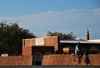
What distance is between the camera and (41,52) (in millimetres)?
35625

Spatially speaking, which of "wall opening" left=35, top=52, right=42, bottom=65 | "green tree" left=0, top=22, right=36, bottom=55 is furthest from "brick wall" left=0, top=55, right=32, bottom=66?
"green tree" left=0, top=22, right=36, bottom=55

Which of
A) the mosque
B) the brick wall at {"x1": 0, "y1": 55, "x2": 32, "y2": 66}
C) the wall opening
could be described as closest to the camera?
the brick wall at {"x1": 0, "y1": 55, "x2": 32, "y2": 66}

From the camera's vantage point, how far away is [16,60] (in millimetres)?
24297

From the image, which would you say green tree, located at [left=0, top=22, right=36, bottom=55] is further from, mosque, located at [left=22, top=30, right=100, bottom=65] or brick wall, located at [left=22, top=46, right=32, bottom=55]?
brick wall, located at [left=22, top=46, right=32, bottom=55]

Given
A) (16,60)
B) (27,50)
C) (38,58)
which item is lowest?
(38,58)

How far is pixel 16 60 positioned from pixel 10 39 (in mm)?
50406

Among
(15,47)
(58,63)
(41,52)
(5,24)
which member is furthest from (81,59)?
(5,24)

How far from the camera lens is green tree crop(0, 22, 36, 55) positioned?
7156 centimetres

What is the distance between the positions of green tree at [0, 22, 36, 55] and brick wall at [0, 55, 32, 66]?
4719cm

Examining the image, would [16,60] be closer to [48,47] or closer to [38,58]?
[38,58]

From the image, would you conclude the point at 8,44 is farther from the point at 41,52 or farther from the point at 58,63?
the point at 58,63

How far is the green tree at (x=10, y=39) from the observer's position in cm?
7156

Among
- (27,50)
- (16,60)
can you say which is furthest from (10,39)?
(16,60)

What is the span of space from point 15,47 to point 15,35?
4730 millimetres
